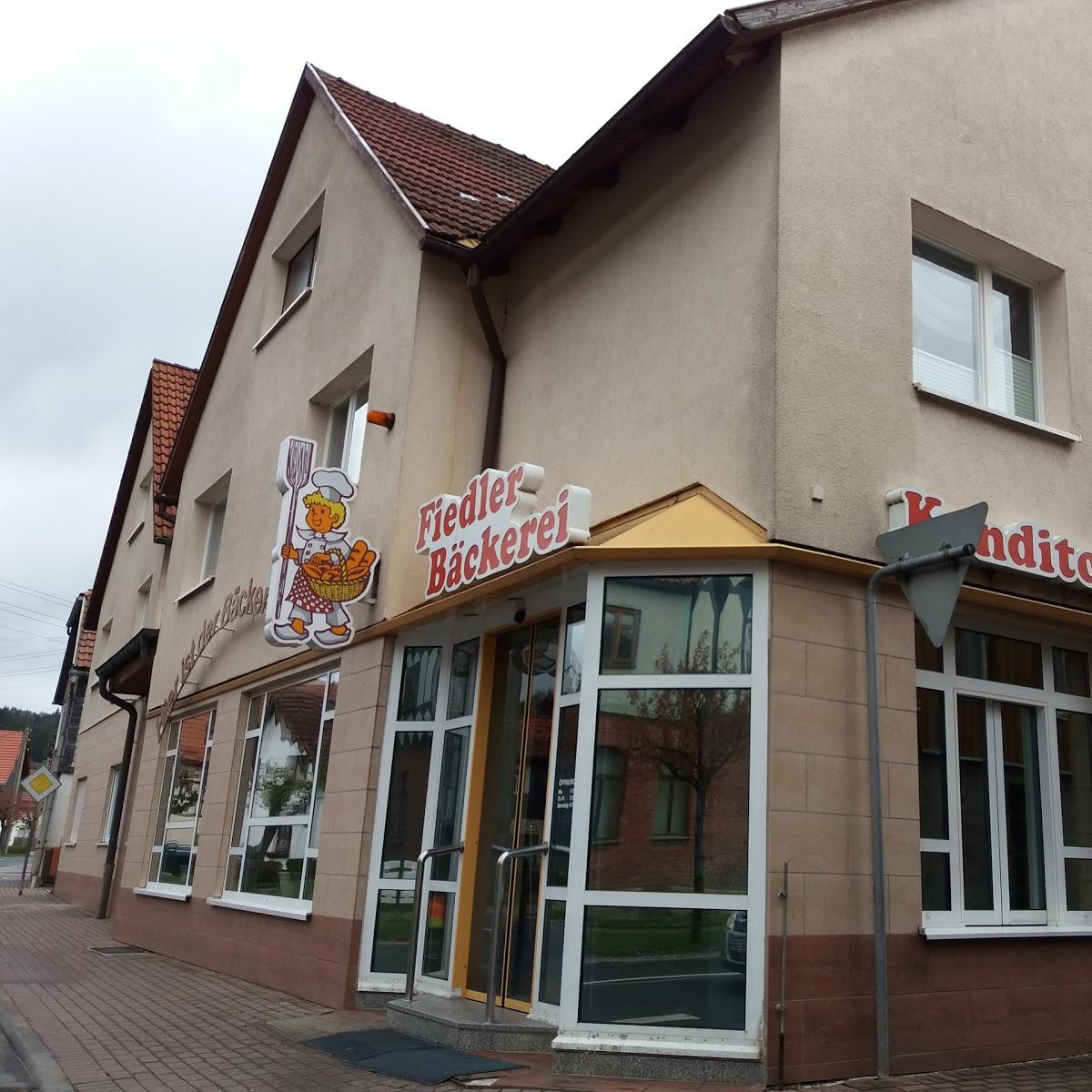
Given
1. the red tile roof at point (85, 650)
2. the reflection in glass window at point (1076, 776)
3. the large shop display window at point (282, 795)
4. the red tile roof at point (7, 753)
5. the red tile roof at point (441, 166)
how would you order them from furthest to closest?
the red tile roof at point (7, 753) → the red tile roof at point (85, 650) → the red tile roof at point (441, 166) → the large shop display window at point (282, 795) → the reflection in glass window at point (1076, 776)

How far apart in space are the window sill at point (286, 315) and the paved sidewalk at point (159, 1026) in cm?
741

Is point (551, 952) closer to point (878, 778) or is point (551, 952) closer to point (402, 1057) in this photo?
point (402, 1057)

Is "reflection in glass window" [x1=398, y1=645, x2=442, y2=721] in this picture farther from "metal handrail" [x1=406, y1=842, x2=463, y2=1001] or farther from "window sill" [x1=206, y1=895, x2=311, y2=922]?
"window sill" [x1=206, y1=895, x2=311, y2=922]

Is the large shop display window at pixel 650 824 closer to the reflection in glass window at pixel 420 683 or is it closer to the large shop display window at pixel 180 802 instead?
the reflection in glass window at pixel 420 683

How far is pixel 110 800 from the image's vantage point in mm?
22188

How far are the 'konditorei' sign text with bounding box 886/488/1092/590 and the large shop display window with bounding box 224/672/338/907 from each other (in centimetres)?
545

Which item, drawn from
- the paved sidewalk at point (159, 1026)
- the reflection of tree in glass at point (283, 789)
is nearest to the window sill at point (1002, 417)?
the paved sidewalk at point (159, 1026)

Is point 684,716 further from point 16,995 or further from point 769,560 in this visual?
point 16,995

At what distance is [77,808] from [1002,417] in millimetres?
24007

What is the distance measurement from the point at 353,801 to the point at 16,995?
A: 3.41 meters

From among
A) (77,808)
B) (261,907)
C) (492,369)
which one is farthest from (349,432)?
(77,808)

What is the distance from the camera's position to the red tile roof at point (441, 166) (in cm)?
1131

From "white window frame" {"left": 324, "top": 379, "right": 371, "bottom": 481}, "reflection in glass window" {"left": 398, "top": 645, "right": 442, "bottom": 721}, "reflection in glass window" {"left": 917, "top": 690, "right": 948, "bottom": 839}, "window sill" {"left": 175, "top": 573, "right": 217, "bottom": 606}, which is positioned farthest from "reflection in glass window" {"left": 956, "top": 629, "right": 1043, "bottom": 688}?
"window sill" {"left": 175, "top": 573, "right": 217, "bottom": 606}

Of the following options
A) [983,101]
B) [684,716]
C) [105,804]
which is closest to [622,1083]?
[684,716]
